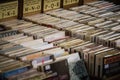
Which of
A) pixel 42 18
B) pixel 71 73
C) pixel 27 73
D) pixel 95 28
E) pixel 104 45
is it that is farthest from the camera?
pixel 42 18

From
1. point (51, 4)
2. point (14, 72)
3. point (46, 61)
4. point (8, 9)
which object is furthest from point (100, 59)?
point (51, 4)

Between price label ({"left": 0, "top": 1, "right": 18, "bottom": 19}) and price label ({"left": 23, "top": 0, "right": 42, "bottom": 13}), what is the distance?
0.52ft

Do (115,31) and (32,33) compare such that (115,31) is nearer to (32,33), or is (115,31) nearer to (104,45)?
(104,45)

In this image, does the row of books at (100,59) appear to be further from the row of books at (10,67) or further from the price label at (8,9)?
the price label at (8,9)

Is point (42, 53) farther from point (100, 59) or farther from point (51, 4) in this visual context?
point (51, 4)

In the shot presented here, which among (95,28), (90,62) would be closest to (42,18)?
(95,28)

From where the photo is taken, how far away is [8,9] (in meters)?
5.41

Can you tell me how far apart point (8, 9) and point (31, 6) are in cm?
41

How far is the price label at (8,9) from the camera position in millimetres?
5345

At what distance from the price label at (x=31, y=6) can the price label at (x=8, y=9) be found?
159 mm

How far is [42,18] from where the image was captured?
566 centimetres

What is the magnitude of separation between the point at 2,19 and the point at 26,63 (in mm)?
1385

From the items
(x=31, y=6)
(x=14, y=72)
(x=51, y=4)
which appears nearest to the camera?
(x=14, y=72)

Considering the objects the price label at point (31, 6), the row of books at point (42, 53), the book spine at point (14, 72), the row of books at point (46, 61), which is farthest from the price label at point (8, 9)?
the book spine at point (14, 72)
